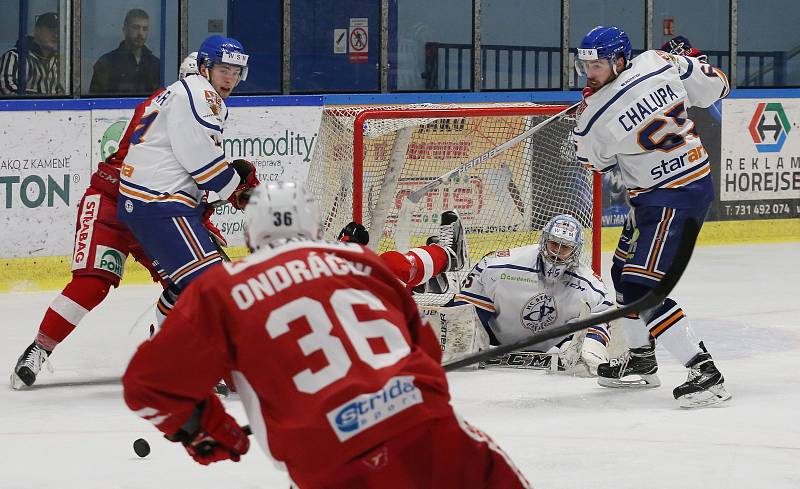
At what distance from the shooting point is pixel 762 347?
5664mm

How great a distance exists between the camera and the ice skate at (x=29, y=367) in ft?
15.9

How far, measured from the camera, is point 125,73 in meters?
7.91

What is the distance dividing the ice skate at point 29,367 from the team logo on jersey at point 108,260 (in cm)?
35

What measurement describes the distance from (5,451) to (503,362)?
75.5 inches

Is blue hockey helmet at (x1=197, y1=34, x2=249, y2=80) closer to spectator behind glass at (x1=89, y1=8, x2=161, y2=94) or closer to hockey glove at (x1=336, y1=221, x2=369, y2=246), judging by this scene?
hockey glove at (x1=336, y1=221, x2=369, y2=246)

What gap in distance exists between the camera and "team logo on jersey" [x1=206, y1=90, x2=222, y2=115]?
4.62 meters

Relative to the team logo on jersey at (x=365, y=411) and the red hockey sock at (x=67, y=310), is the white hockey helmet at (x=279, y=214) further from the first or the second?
the red hockey sock at (x=67, y=310)

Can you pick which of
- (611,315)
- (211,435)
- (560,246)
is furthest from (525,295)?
(211,435)

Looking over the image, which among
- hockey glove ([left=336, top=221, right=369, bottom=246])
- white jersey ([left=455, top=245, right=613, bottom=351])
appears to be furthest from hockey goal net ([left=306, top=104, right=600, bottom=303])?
hockey glove ([left=336, top=221, right=369, bottom=246])

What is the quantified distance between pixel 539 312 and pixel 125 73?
357 cm

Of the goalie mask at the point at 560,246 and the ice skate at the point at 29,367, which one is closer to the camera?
the ice skate at the point at 29,367

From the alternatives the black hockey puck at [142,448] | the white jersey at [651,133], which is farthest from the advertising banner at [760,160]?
the black hockey puck at [142,448]

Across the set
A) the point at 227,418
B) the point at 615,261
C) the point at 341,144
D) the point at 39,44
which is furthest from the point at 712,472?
the point at 39,44

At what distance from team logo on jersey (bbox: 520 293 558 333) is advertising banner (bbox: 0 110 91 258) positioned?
2828 millimetres
